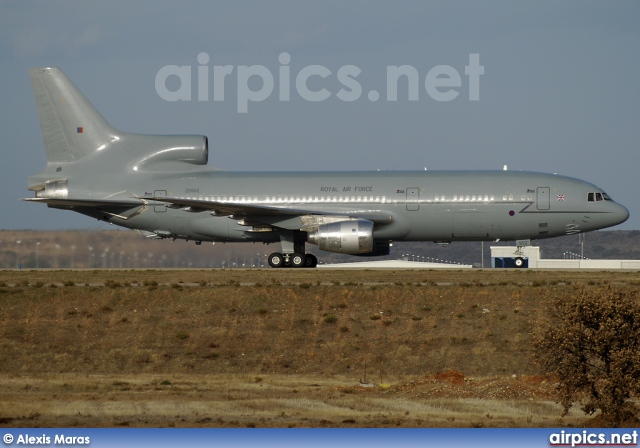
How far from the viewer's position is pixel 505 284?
40.0m

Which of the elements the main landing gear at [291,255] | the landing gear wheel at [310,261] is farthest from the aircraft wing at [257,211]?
the landing gear wheel at [310,261]

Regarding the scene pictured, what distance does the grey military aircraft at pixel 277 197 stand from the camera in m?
48.6

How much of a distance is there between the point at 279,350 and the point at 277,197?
1847cm

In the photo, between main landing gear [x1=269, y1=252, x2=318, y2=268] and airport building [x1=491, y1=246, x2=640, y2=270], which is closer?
main landing gear [x1=269, y1=252, x2=318, y2=268]

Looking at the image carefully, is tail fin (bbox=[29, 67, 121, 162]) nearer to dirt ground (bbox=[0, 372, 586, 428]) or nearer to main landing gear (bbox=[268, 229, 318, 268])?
main landing gear (bbox=[268, 229, 318, 268])

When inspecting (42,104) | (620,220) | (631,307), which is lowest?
(631,307)

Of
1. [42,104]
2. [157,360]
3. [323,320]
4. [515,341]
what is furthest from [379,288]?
[42,104]

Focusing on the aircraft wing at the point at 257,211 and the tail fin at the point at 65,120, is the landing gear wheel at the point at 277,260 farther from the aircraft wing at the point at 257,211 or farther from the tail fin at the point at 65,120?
the tail fin at the point at 65,120

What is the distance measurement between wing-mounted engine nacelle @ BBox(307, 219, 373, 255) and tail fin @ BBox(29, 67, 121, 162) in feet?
42.9

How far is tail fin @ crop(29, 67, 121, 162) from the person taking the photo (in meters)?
53.1

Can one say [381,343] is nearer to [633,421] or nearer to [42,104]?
[633,421]

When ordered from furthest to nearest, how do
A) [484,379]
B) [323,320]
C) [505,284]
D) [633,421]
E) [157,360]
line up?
[505,284]
[323,320]
[157,360]
[484,379]
[633,421]

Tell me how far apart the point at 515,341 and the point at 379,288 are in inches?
301

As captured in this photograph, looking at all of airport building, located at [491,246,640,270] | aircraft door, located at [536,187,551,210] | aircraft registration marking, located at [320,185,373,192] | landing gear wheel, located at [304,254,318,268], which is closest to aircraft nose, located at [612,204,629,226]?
aircraft door, located at [536,187,551,210]
